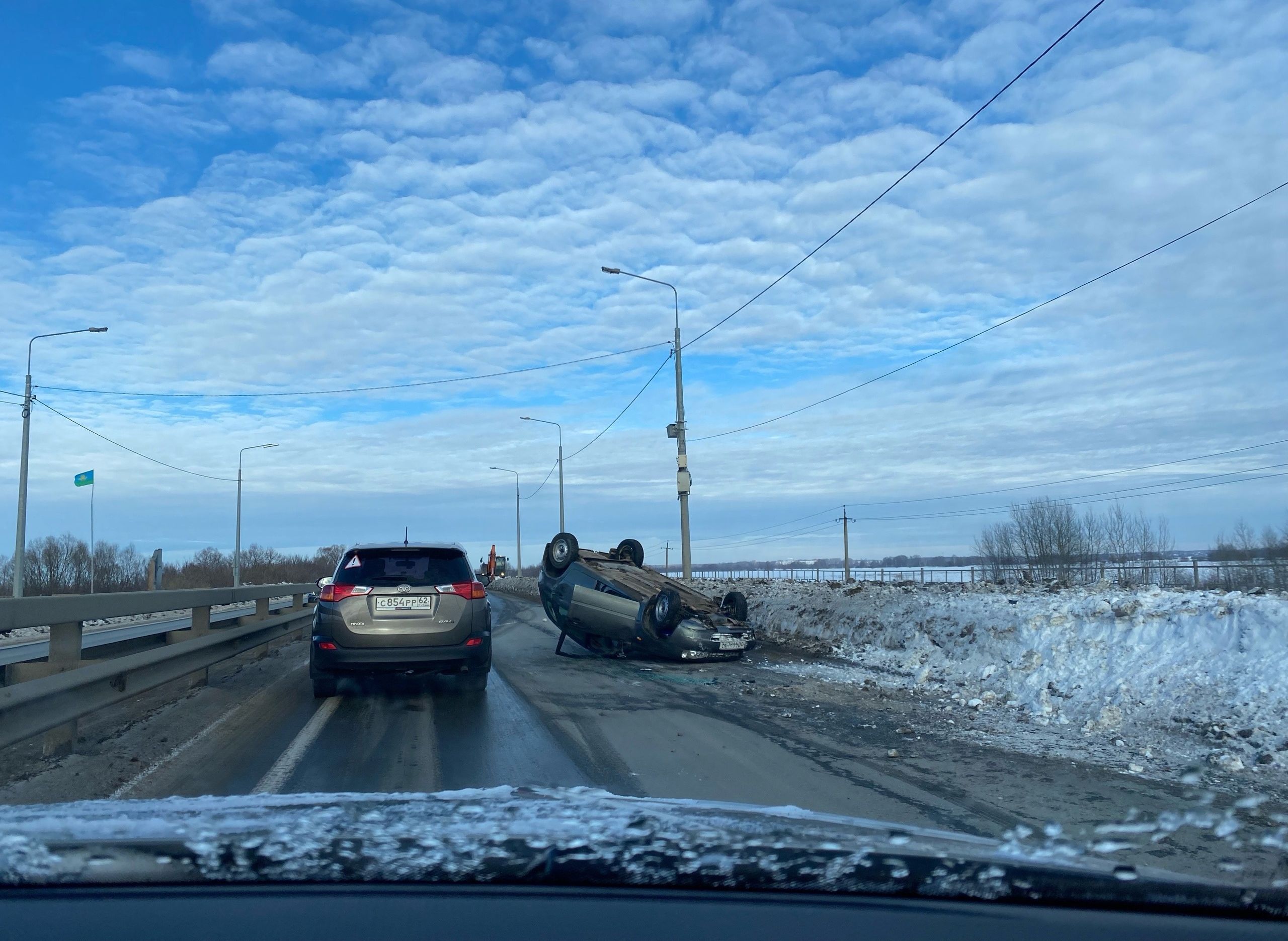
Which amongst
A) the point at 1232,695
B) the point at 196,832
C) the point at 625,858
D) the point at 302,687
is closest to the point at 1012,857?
the point at 625,858

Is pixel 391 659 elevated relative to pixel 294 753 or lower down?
elevated

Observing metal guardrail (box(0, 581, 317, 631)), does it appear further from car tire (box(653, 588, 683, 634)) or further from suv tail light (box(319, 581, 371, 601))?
car tire (box(653, 588, 683, 634))

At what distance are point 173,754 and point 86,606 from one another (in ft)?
4.66

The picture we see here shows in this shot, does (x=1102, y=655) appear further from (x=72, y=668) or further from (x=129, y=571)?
(x=129, y=571)

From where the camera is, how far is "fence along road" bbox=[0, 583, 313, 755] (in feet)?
20.0

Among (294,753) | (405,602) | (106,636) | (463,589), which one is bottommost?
(106,636)

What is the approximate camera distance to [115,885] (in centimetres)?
225

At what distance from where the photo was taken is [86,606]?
7.12 metres

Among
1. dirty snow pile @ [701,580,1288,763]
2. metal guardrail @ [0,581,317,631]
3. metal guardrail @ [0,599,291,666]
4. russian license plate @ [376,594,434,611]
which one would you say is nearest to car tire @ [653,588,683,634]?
dirty snow pile @ [701,580,1288,763]

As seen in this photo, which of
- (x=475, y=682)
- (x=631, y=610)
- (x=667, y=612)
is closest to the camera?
(x=475, y=682)

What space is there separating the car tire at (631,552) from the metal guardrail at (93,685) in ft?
23.8

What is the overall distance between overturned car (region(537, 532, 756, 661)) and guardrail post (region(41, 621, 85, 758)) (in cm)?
802

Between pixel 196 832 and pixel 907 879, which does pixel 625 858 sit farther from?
pixel 196 832

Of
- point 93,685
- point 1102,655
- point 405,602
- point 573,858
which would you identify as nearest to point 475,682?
point 405,602
